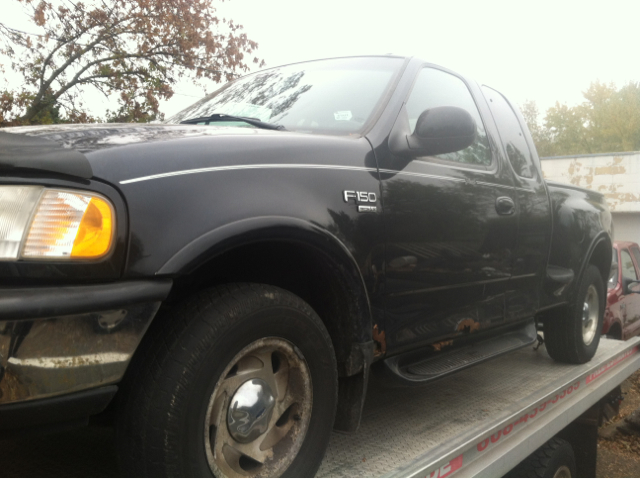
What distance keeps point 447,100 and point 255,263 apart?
164cm

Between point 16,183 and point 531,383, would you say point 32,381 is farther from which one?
point 531,383

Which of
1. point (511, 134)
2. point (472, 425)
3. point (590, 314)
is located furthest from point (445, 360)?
point (590, 314)

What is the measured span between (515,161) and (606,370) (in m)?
1.83

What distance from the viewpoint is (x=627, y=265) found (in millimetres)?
8961

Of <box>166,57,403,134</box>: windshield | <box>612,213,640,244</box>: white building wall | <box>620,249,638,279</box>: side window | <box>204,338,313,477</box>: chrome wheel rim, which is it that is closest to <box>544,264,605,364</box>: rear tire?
<box>166,57,403,134</box>: windshield

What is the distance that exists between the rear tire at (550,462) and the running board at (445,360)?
587mm

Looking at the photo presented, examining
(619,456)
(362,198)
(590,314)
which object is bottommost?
(619,456)

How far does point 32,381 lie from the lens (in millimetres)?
1463

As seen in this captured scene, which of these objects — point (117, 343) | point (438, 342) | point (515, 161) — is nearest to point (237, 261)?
point (117, 343)

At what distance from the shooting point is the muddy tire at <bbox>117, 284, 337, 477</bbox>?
5.50 feet

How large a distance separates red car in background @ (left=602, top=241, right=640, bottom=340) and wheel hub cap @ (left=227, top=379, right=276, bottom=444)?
20.9 feet

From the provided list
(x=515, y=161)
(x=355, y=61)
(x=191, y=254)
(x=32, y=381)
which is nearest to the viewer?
(x=32, y=381)

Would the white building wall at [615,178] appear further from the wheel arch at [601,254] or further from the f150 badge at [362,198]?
the f150 badge at [362,198]

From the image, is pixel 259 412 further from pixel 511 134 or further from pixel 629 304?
pixel 629 304
